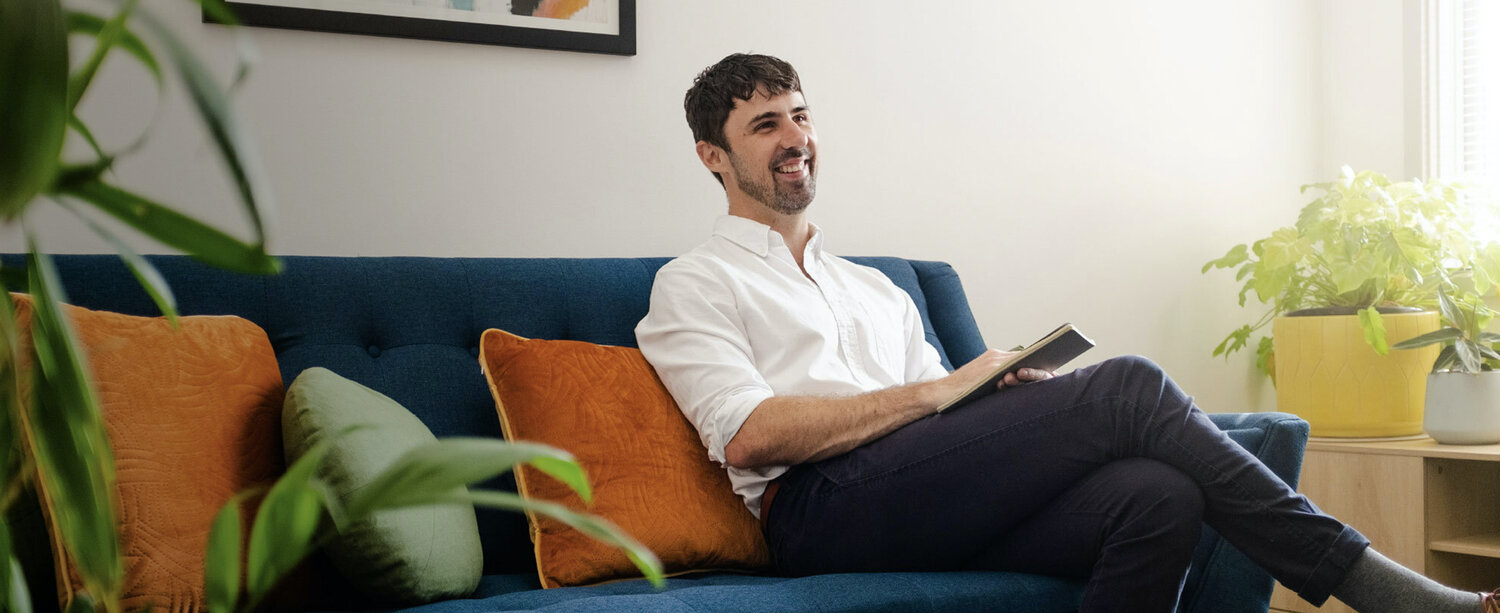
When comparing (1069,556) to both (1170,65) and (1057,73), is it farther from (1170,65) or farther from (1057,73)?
(1170,65)

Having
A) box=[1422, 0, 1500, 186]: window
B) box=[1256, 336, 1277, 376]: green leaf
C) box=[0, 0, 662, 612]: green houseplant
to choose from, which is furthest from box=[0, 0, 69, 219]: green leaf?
box=[1422, 0, 1500, 186]: window

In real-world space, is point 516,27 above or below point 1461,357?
above

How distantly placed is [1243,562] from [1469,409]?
1.04 meters

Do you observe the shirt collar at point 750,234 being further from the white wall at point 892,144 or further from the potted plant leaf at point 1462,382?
the potted plant leaf at point 1462,382

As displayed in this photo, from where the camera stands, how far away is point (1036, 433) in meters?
1.45

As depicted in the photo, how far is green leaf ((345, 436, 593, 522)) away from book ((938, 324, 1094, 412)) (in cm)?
117

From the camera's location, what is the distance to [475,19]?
81.6 inches

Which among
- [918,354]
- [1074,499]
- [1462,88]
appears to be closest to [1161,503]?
[1074,499]

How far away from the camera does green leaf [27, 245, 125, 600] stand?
0.35 m

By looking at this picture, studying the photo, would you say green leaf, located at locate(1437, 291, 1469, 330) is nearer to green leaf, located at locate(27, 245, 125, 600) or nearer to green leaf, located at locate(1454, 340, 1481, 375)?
green leaf, located at locate(1454, 340, 1481, 375)

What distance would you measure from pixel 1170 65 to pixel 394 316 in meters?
2.06

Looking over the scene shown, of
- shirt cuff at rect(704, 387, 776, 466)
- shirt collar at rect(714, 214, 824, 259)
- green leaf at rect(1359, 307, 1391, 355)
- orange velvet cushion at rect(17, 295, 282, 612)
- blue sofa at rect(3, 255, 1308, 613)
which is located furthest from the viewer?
green leaf at rect(1359, 307, 1391, 355)

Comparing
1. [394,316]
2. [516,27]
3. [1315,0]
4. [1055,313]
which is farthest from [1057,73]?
[394,316]

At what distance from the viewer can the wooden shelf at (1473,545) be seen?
2.18 meters
